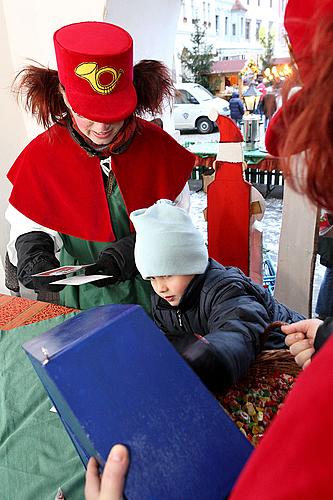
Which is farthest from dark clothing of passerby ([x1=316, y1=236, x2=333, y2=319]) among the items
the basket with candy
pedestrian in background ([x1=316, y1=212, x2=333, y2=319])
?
the basket with candy

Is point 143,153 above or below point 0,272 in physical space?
above

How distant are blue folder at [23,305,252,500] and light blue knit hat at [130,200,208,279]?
0.50 metres

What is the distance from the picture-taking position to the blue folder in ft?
1.37

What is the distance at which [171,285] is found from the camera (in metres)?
1.06

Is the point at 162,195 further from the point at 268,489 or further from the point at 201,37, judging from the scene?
the point at 201,37

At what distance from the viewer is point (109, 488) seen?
0.42 m

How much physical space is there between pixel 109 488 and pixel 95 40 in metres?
1.01

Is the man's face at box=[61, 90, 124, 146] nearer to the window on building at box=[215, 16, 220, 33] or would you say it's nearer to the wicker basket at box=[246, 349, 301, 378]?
the wicker basket at box=[246, 349, 301, 378]

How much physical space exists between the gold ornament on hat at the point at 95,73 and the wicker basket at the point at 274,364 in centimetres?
73

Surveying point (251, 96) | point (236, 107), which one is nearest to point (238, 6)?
point (236, 107)

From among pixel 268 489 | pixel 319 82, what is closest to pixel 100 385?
pixel 268 489

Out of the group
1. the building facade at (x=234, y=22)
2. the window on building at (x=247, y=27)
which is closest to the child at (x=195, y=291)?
the building facade at (x=234, y=22)

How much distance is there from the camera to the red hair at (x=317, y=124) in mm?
314

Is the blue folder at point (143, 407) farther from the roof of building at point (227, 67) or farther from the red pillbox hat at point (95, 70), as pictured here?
the roof of building at point (227, 67)
